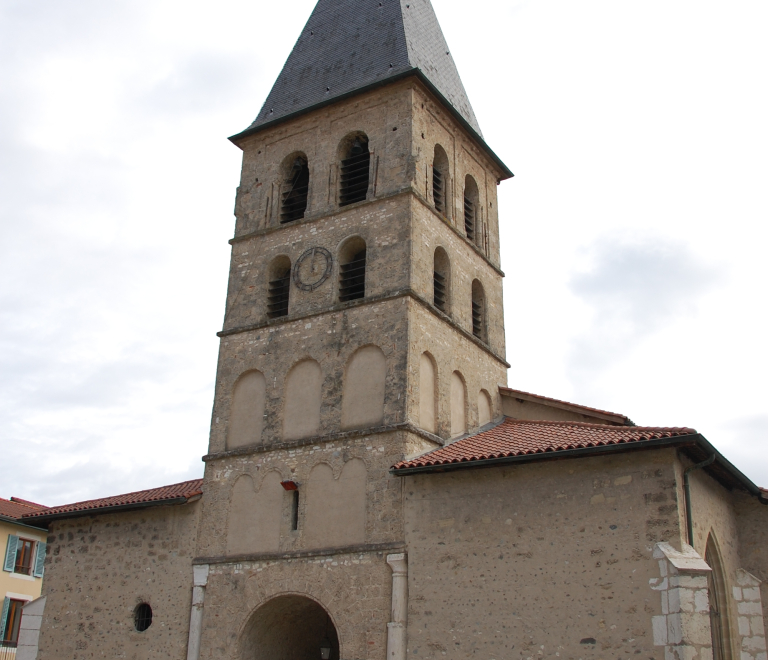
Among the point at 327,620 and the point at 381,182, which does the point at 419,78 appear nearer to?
the point at 381,182

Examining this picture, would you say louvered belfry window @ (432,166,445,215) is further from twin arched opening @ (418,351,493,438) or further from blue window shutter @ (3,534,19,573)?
blue window shutter @ (3,534,19,573)

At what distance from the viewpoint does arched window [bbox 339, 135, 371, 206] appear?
19.9 m

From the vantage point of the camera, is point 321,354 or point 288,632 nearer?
point 288,632

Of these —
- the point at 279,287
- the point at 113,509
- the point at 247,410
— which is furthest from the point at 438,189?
the point at 113,509

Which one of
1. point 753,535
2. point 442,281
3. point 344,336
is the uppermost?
point 442,281

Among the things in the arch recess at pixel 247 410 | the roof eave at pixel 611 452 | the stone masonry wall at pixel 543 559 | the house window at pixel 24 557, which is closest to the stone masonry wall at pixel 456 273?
the arch recess at pixel 247 410

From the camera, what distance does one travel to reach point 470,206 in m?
22.0

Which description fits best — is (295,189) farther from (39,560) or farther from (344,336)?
(39,560)

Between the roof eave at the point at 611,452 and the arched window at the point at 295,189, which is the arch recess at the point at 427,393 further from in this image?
the arched window at the point at 295,189

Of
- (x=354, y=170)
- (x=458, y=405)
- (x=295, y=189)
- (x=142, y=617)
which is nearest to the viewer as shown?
(x=142, y=617)

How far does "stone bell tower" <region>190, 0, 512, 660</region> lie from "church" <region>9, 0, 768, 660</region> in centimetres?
5

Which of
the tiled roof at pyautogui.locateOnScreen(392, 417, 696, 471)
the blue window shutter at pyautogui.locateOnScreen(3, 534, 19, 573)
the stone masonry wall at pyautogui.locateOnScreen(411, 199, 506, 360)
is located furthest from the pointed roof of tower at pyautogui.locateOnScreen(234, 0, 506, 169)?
the blue window shutter at pyautogui.locateOnScreen(3, 534, 19, 573)

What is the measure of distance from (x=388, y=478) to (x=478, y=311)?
6324 mm

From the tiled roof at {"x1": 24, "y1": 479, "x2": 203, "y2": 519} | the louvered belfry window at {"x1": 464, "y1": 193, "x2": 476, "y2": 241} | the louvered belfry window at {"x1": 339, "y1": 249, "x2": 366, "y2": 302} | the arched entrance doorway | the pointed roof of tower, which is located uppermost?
the pointed roof of tower
